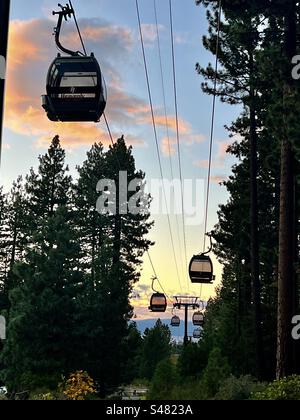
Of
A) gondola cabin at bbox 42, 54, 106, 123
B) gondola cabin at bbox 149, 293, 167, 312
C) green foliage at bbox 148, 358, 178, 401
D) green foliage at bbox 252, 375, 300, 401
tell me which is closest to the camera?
gondola cabin at bbox 42, 54, 106, 123

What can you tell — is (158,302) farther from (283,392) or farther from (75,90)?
(75,90)

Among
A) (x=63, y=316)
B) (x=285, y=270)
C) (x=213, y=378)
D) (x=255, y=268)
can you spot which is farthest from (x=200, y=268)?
(x=63, y=316)

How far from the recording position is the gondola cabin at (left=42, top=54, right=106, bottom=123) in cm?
1156

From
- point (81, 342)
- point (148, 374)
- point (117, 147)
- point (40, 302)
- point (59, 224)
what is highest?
point (117, 147)

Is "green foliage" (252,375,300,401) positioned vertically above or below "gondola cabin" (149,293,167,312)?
below

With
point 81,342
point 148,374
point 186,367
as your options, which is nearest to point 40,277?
point 81,342

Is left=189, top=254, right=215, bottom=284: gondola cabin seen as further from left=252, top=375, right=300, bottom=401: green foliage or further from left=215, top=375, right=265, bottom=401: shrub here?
left=252, top=375, right=300, bottom=401: green foliage

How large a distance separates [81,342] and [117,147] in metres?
21.3

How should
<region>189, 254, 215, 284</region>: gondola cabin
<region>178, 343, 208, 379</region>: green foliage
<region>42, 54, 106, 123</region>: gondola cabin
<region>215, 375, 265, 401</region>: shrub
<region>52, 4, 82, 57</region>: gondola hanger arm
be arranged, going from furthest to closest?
<region>178, 343, 208, 379</region>: green foliage, <region>189, 254, 215, 284</region>: gondola cabin, <region>215, 375, 265, 401</region>: shrub, <region>52, 4, 82, 57</region>: gondola hanger arm, <region>42, 54, 106, 123</region>: gondola cabin

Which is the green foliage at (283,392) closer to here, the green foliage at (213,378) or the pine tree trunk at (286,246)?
the pine tree trunk at (286,246)

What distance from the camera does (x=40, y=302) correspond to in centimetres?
3139

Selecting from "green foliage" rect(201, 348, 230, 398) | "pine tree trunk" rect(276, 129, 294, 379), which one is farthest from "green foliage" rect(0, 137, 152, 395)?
"pine tree trunk" rect(276, 129, 294, 379)
